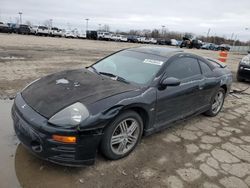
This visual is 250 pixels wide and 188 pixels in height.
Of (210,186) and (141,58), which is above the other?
(141,58)

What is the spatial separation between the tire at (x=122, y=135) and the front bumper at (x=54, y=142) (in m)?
0.19

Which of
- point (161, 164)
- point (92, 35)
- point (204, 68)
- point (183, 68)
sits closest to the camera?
point (161, 164)

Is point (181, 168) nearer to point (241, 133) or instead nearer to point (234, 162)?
point (234, 162)

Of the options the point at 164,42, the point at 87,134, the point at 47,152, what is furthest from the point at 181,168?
the point at 164,42

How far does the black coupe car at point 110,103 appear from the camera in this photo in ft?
8.68

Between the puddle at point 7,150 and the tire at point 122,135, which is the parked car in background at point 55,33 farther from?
the tire at point 122,135

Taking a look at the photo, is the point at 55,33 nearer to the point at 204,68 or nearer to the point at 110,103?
the point at 204,68

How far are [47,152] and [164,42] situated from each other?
47808 millimetres

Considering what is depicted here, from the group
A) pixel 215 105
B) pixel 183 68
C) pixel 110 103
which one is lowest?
pixel 215 105

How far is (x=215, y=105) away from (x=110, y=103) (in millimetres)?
3171

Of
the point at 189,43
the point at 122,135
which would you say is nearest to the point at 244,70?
the point at 122,135

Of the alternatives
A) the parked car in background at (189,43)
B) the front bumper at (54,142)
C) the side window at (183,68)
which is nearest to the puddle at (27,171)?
the front bumper at (54,142)

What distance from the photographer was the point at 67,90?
10.2ft

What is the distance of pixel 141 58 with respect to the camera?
4051 millimetres
